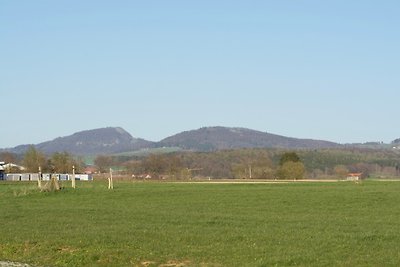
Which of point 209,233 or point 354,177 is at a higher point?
point 354,177

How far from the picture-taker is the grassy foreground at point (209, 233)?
21.5 metres

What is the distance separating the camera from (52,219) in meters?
34.7

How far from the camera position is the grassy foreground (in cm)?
2153

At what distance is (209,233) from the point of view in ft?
88.5

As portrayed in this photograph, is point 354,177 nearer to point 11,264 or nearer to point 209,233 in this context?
point 209,233

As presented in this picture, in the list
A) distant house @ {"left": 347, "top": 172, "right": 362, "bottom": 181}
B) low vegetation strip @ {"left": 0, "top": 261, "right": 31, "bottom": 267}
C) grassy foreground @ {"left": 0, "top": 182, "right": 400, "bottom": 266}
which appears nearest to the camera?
grassy foreground @ {"left": 0, "top": 182, "right": 400, "bottom": 266}

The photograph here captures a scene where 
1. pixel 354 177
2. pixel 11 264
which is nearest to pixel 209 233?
pixel 11 264

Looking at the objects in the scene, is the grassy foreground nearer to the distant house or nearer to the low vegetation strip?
the low vegetation strip

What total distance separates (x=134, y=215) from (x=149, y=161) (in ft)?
400

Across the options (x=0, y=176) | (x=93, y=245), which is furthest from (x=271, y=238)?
(x=0, y=176)

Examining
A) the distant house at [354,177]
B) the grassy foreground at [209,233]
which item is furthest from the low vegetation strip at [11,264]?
the distant house at [354,177]

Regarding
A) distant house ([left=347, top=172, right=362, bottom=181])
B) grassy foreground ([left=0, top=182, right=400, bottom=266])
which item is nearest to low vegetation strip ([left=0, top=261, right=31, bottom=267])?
A: grassy foreground ([left=0, top=182, right=400, bottom=266])

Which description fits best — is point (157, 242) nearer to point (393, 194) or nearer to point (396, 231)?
point (396, 231)

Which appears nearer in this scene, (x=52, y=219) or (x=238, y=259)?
(x=238, y=259)
